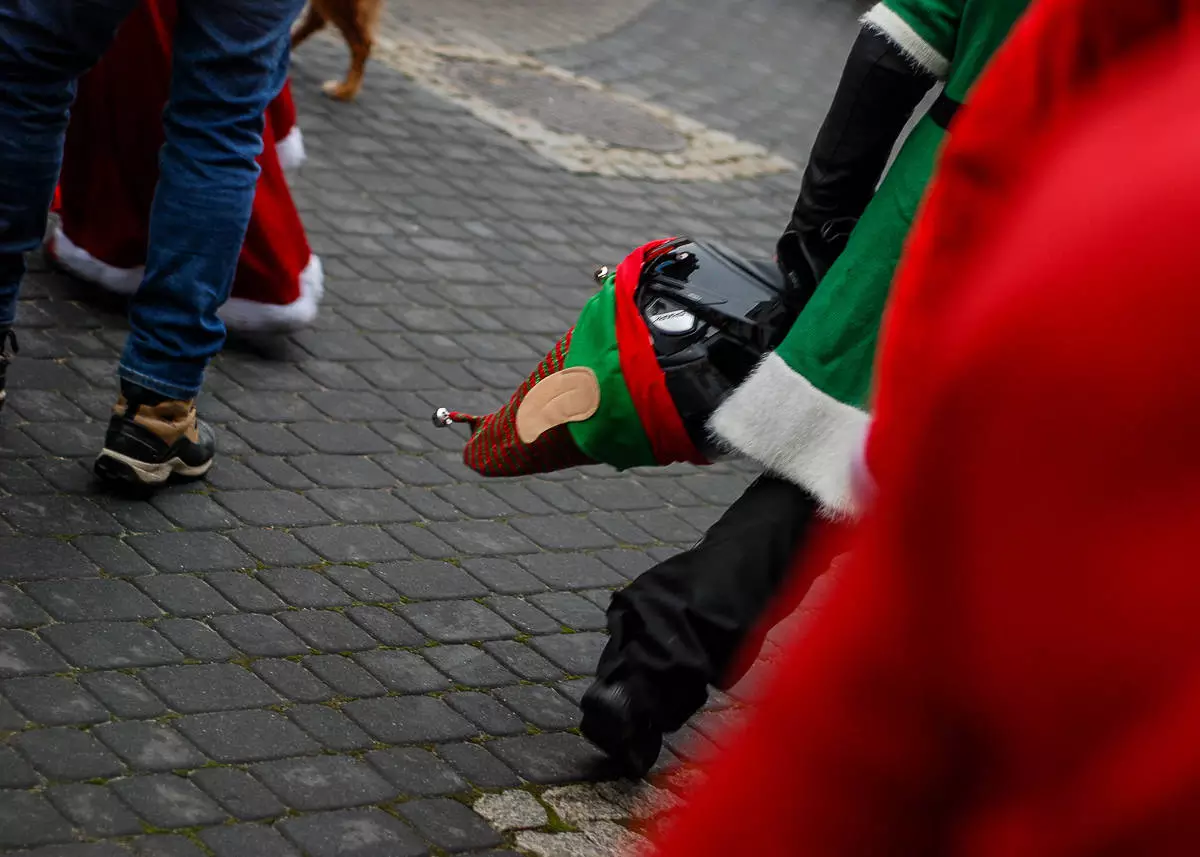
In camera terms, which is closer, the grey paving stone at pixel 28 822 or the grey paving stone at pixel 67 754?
the grey paving stone at pixel 28 822

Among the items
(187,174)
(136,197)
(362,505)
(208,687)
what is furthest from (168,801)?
(136,197)

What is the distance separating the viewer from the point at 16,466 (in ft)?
11.3

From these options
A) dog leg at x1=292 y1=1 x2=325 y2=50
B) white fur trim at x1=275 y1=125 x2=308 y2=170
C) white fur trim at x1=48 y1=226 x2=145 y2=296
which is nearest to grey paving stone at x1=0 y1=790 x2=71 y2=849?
white fur trim at x1=48 y1=226 x2=145 y2=296

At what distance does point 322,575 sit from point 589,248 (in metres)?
2.95

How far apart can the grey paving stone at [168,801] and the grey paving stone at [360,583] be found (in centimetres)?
80

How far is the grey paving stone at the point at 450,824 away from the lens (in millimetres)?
2615

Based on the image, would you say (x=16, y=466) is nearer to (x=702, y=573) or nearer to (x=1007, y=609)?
(x=702, y=573)

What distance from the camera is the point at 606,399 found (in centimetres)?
271

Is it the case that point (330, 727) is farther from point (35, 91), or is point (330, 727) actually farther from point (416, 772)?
point (35, 91)

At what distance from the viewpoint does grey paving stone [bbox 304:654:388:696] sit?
9.75 ft

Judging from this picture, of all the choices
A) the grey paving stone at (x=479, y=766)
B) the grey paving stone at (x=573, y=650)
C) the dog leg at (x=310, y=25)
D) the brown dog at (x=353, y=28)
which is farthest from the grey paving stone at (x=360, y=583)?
the dog leg at (x=310, y=25)

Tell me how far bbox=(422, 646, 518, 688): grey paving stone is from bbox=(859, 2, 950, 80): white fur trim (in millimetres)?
1417

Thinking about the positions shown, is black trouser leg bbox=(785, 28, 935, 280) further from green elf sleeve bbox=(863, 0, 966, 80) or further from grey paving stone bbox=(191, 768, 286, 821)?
grey paving stone bbox=(191, 768, 286, 821)

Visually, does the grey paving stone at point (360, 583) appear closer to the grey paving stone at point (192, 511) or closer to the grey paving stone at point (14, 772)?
the grey paving stone at point (192, 511)
